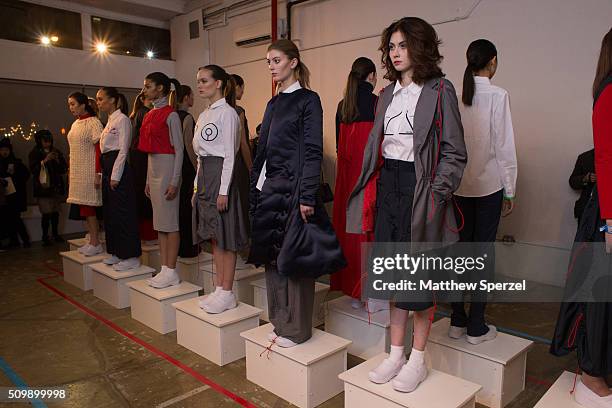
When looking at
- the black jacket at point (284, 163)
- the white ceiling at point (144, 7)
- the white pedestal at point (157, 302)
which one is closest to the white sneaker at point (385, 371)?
the black jacket at point (284, 163)

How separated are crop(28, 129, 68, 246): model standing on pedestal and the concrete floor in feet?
6.85

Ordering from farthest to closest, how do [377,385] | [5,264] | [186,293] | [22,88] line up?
[22,88]
[5,264]
[186,293]
[377,385]

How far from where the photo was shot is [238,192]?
284cm

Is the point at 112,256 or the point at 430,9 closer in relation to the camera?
the point at 112,256

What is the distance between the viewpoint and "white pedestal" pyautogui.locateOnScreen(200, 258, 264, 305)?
11.7 ft

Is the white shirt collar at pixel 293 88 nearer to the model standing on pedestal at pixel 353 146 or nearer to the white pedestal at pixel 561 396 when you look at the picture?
the model standing on pedestal at pixel 353 146

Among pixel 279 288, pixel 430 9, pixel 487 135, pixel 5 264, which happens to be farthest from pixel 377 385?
pixel 5 264

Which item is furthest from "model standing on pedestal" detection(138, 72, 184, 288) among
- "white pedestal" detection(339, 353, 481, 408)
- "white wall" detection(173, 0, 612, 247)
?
"white wall" detection(173, 0, 612, 247)

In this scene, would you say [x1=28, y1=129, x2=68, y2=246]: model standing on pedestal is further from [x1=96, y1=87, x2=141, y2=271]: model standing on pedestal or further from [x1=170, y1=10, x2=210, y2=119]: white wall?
[x1=96, y1=87, x2=141, y2=271]: model standing on pedestal

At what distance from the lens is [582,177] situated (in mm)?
3604

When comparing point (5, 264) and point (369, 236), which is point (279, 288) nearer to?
point (369, 236)

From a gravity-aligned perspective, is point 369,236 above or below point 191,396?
above

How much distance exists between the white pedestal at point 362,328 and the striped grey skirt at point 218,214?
70 cm

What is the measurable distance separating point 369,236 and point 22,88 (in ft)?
18.2
